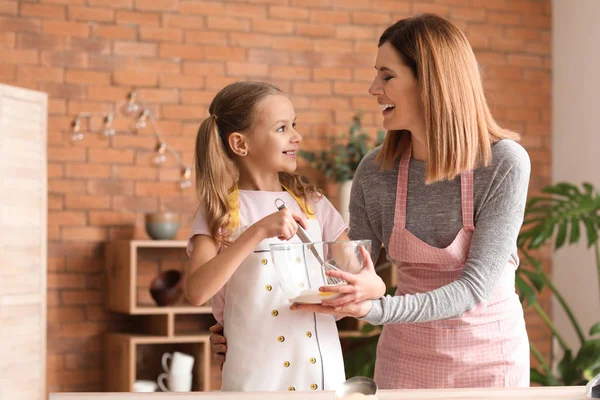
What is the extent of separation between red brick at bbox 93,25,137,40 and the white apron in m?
3.02

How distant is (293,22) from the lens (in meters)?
4.94

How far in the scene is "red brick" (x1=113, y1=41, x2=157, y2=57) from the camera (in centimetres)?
464

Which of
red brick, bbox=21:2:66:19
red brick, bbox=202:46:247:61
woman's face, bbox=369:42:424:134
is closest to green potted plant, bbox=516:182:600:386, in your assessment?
red brick, bbox=202:46:247:61

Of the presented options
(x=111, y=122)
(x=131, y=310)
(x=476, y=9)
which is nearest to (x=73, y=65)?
(x=111, y=122)

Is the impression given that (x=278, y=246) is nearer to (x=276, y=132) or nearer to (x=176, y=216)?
(x=276, y=132)

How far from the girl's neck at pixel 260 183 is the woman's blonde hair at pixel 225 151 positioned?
0.03m

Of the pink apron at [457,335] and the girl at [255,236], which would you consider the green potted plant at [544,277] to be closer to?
the pink apron at [457,335]

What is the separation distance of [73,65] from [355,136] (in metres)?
1.51

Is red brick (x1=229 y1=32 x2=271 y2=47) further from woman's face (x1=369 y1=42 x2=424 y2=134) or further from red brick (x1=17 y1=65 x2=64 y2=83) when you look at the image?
woman's face (x1=369 y1=42 x2=424 y2=134)

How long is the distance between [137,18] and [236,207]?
298 centimetres

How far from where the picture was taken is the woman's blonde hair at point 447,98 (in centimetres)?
188

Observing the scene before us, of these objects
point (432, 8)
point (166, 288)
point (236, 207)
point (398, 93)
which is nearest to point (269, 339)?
point (236, 207)

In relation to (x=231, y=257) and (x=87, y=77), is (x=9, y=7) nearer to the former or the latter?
(x=87, y=77)

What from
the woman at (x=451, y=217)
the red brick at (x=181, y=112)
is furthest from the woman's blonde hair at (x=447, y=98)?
the red brick at (x=181, y=112)
